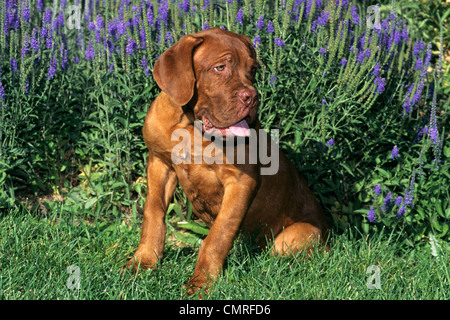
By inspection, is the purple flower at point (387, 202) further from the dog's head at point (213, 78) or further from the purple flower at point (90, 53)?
the purple flower at point (90, 53)

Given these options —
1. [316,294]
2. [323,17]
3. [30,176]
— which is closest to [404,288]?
[316,294]

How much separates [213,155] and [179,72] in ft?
1.85

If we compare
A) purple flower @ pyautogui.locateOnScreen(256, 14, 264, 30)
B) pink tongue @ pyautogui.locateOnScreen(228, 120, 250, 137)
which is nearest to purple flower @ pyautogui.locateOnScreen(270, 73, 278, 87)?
purple flower @ pyautogui.locateOnScreen(256, 14, 264, 30)

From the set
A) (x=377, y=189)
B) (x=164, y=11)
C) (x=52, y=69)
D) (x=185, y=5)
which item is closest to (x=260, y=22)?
(x=185, y=5)

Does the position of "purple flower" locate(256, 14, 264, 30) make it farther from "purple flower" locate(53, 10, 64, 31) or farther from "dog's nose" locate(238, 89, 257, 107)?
"purple flower" locate(53, 10, 64, 31)

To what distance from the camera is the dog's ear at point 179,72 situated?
341 centimetres

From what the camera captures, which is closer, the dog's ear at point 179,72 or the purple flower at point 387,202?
the dog's ear at point 179,72

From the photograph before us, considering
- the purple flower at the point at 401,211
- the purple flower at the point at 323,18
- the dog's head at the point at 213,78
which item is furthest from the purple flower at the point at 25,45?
the purple flower at the point at 401,211

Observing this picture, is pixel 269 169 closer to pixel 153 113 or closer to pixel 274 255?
pixel 274 255

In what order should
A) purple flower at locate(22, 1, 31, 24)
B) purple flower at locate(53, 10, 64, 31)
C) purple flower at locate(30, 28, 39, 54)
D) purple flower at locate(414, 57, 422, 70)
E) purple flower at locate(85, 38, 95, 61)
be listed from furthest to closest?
purple flower at locate(53, 10, 64, 31) → purple flower at locate(414, 57, 422, 70) → purple flower at locate(85, 38, 95, 61) → purple flower at locate(22, 1, 31, 24) → purple flower at locate(30, 28, 39, 54)

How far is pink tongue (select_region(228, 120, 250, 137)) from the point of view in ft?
11.5

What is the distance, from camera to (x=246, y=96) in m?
3.36

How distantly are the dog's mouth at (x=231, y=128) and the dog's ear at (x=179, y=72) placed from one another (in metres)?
0.21

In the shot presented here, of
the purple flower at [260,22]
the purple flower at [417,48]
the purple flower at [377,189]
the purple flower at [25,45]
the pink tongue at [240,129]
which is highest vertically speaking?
the purple flower at [260,22]
